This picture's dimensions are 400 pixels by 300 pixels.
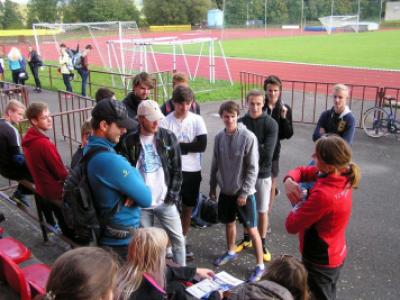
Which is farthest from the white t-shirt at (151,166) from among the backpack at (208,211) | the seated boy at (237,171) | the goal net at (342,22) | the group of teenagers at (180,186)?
the goal net at (342,22)

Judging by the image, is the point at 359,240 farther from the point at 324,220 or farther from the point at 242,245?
the point at 324,220

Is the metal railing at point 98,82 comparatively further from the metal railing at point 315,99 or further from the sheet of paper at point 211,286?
Result: the sheet of paper at point 211,286

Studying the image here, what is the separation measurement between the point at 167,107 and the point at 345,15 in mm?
59885

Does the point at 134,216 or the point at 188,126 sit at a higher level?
the point at 188,126

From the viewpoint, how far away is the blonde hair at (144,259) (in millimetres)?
2547

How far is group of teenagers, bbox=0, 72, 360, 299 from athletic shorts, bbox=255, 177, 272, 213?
0.04ft

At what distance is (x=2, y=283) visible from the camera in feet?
12.4

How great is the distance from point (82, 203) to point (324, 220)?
A: 1756 mm

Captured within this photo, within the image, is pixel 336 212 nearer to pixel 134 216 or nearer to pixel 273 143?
pixel 134 216

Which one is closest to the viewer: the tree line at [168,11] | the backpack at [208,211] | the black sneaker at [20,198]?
the backpack at [208,211]

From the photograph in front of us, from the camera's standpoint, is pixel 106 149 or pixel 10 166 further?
pixel 10 166

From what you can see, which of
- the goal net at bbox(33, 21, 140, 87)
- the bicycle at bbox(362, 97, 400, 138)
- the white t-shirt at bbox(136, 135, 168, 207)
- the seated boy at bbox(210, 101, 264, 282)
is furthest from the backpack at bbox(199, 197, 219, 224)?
the goal net at bbox(33, 21, 140, 87)

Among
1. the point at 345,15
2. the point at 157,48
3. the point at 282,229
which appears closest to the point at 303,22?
the point at 345,15

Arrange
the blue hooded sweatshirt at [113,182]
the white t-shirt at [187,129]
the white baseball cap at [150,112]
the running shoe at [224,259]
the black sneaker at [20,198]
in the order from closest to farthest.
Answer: the blue hooded sweatshirt at [113,182], the white baseball cap at [150,112], the white t-shirt at [187,129], the running shoe at [224,259], the black sneaker at [20,198]
